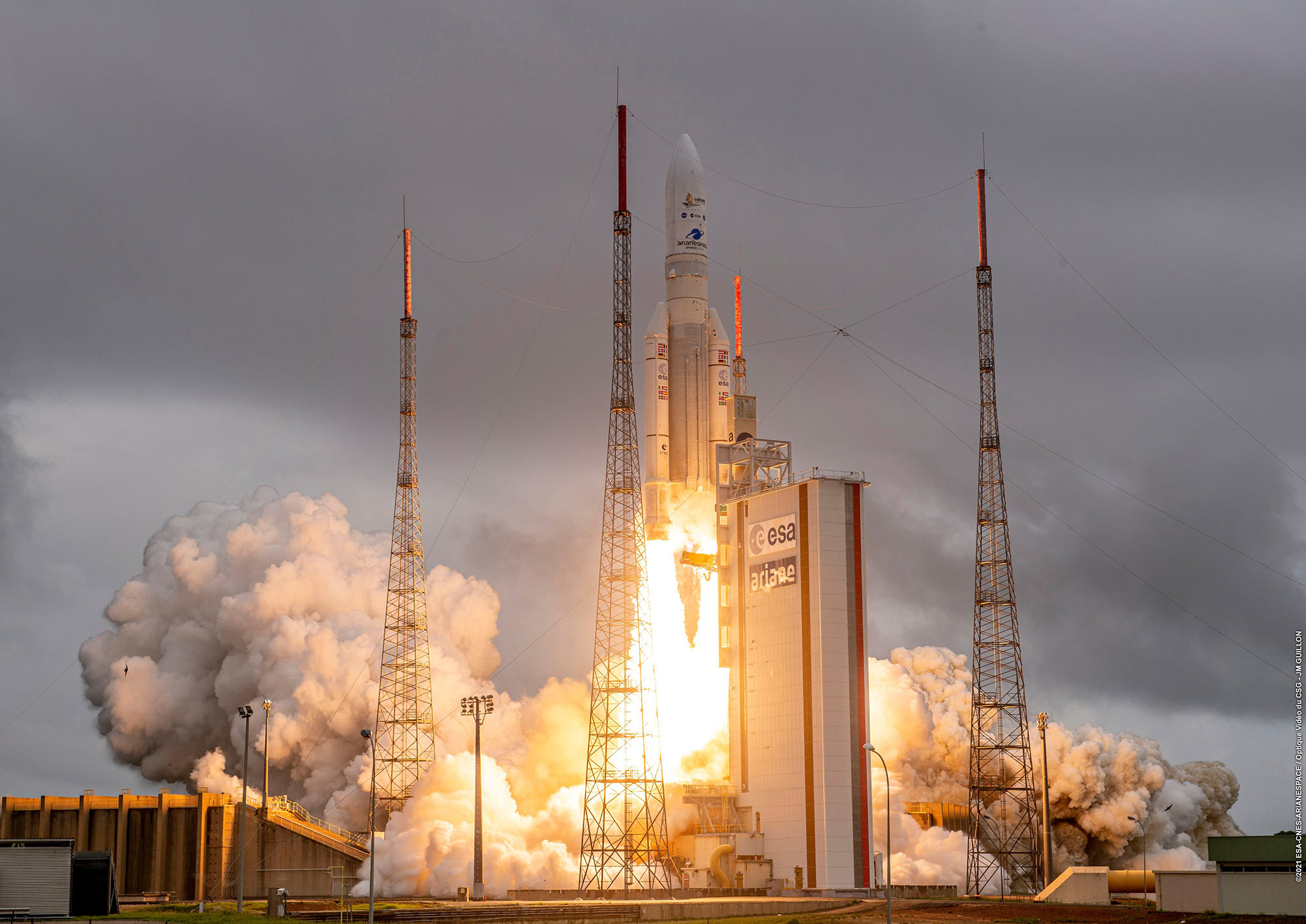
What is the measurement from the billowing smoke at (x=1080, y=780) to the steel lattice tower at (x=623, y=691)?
1889 cm

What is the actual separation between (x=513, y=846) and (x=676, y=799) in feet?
31.4

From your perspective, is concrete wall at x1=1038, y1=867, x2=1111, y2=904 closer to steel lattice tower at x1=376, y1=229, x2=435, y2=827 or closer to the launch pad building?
the launch pad building

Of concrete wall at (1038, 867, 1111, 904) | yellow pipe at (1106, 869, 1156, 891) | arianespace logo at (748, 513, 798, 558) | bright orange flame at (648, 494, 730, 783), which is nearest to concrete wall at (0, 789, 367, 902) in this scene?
bright orange flame at (648, 494, 730, 783)

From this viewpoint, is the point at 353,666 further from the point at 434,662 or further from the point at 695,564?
the point at 695,564

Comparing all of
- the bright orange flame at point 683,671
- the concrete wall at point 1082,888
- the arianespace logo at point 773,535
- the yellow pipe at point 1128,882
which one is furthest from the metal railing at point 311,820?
the yellow pipe at point 1128,882

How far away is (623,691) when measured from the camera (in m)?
85.8

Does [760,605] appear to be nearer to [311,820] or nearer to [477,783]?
[477,783]

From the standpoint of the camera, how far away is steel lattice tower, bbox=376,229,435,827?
100500 millimetres

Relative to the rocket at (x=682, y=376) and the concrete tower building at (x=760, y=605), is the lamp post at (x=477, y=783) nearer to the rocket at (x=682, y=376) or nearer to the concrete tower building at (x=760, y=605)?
the concrete tower building at (x=760, y=605)

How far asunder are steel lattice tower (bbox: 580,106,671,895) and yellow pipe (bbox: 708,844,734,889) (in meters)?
3.36

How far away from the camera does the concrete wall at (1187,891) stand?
243ft

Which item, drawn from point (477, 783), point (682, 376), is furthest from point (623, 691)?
point (682, 376)

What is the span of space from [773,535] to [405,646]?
23.3 m

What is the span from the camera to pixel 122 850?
105 meters
